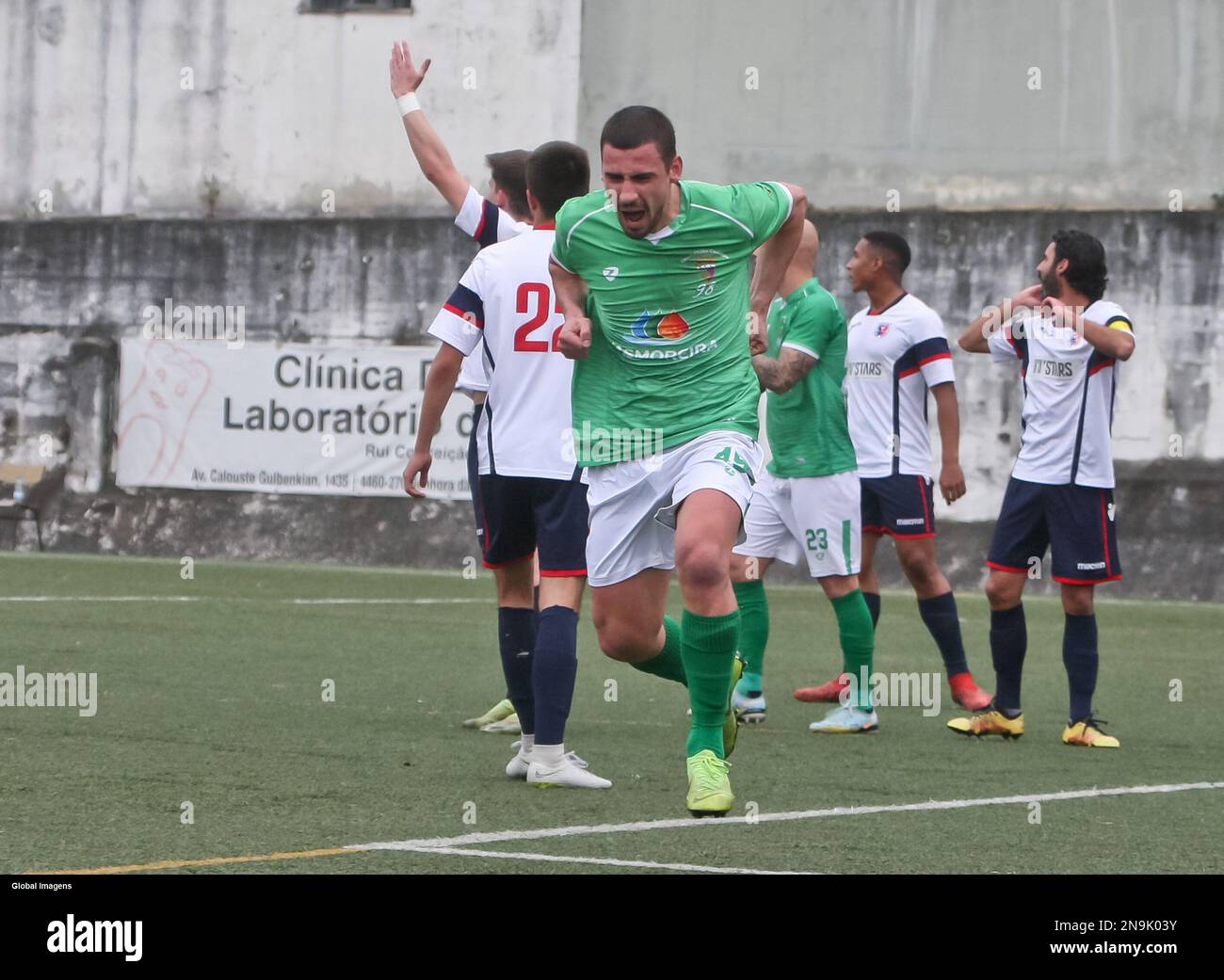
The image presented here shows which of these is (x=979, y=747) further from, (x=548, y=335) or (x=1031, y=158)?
(x=1031, y=158)

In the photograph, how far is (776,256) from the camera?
6.75 metres

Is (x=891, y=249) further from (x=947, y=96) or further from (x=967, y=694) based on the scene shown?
(x=947, y=96)

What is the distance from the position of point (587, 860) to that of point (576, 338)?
1585 mm

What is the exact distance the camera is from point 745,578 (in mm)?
9547

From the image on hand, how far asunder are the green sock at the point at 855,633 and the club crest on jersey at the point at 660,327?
3.10 meters

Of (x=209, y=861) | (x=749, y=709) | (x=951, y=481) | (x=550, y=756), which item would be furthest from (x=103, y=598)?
(x=209, y=861)

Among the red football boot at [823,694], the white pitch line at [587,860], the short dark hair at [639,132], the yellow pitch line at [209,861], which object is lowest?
the red football boot at [823,694]

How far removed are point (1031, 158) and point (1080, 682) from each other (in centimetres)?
1466

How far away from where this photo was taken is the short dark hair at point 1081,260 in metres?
8.70

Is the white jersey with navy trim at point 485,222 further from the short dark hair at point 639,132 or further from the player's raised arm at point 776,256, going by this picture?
the short dark hair at point 639,132

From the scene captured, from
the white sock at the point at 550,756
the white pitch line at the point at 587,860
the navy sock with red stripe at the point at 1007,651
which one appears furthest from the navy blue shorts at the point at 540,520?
the navy sock with red stripe at the point at 1007,651

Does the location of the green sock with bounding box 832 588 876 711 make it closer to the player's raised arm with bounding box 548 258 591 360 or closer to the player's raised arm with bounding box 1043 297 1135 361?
the player's raised arm with bounding box 1043 297 1135 361
